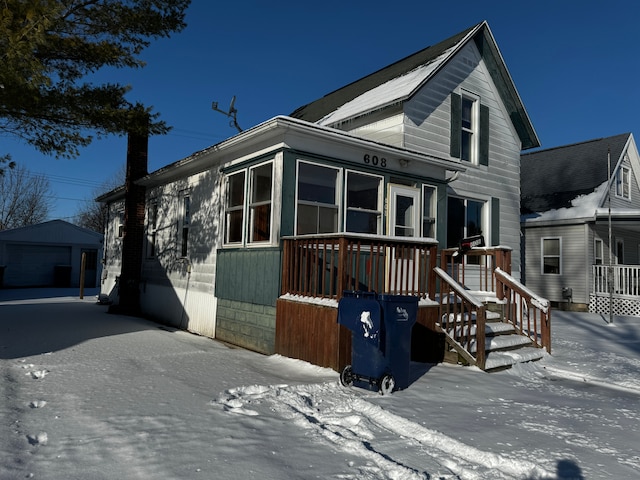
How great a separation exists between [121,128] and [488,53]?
35.6 ft

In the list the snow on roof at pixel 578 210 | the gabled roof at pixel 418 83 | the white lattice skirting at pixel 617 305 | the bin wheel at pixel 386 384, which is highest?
the gabled roof at pixel 418 83

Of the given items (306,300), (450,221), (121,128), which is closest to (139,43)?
(121,128)

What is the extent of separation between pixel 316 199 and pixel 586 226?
505 inches

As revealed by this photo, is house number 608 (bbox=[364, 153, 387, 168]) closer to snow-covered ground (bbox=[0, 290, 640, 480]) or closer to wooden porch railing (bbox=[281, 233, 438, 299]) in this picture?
wooden porch railing (bbox=[281, 233, 438, 299])

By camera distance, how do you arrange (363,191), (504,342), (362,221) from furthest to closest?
(363,191) → (362,221) → (504,342)

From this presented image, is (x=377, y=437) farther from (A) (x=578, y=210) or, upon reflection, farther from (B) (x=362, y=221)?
(A) (x=578, y=210)

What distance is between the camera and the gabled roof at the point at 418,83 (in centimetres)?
1238

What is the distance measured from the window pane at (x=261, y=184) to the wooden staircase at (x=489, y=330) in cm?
343

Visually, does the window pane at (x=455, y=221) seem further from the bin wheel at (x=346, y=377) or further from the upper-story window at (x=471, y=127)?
the bin wheel at (x=346, y=377)

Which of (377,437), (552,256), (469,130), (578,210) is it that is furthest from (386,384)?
(578,210)

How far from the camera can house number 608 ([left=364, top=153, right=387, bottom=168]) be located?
904 centimetres

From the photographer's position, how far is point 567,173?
2042 cm

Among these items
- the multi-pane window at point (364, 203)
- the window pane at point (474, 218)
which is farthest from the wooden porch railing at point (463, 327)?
the window pane at point (474, 218)

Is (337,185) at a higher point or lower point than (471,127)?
lower
